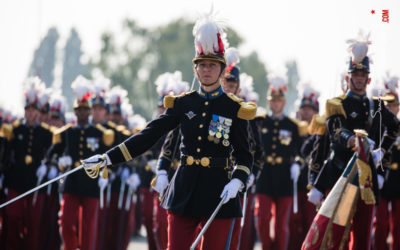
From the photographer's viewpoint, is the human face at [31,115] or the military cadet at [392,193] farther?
the human face at [31,115]

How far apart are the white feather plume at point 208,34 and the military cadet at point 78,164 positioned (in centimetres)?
420

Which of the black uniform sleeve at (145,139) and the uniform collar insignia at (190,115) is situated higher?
the uniform collar insignia at (190,115)

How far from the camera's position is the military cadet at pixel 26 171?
36.4ft

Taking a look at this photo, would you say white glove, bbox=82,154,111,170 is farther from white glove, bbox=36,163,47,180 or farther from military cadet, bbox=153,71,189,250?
white glove, bbox=36,163,47,180

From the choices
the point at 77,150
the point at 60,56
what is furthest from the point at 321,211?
the point at 60,56

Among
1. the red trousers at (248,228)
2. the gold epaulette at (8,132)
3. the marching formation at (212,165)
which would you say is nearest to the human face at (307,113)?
the marching formation at (212,165)

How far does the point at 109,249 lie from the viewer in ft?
40.3

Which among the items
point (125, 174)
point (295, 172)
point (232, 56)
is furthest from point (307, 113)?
point (232, 56)

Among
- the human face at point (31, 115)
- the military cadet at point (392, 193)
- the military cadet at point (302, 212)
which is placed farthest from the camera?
the human face at point (31, 115)

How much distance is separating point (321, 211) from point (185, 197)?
66.9 inches

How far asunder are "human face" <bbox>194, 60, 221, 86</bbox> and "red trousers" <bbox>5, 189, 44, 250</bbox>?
585cm

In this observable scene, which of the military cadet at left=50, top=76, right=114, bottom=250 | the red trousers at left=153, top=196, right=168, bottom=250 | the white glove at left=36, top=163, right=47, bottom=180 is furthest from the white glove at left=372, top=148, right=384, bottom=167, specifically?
the white glove at left=36, top=163, right=47, bottom=180

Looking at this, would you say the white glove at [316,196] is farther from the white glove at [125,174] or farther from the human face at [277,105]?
the white glove at [125,174]

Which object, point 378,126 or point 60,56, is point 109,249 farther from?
point 60,56
